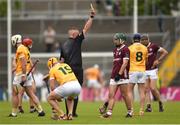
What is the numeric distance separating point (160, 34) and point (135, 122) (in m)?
27.1

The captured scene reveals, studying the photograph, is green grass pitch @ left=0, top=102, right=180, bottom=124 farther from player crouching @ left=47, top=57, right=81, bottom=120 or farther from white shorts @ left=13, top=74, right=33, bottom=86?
white shorts @ left=13, top=74, right=33, bottom=86

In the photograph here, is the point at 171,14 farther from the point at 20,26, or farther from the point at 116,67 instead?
the point at 116,67

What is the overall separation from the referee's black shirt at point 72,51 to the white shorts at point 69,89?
205cm

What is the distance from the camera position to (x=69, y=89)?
24188 millimetres

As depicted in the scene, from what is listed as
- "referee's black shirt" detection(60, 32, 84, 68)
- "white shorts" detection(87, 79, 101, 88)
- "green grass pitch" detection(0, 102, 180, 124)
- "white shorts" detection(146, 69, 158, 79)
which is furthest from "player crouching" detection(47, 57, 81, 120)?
"white shorts" detection(87, 79, 101, 88)

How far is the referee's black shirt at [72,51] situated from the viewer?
86.2 ft

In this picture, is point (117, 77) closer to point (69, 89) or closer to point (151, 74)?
point (69, 89)

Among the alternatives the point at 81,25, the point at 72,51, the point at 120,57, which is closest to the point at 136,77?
the point at 120,57

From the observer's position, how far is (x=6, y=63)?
52406mm

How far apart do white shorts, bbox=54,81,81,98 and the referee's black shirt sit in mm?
2051

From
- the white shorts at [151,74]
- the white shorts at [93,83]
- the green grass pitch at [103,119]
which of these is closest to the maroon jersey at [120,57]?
the green grass pitch at [103,119]

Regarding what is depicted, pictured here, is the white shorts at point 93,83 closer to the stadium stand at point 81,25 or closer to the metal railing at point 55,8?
the stadium stand at point 81,25

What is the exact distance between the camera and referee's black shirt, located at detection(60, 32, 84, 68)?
2628cm

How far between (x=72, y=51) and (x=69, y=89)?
2.37 meters
